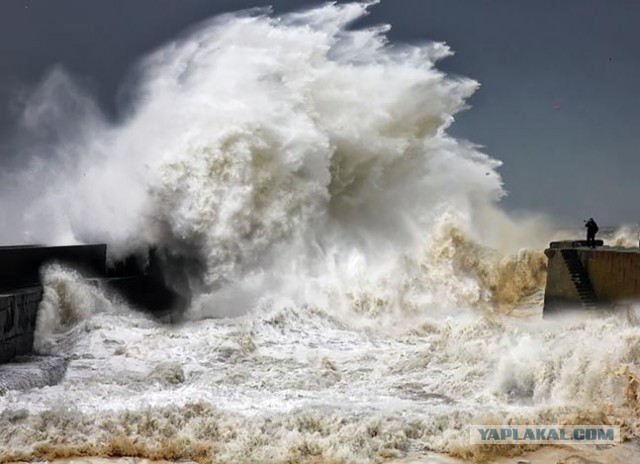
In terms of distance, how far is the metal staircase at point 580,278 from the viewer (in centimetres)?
1203

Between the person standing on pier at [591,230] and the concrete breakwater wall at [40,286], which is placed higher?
the person standing on pier at [591,230]

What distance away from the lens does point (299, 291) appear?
13.7 meters

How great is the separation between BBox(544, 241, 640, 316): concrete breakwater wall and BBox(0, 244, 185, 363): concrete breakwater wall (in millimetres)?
6892

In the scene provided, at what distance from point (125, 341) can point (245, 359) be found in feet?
6.12

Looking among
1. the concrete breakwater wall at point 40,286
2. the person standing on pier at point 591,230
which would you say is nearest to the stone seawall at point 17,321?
the concrete breakwater wall at point 40,286

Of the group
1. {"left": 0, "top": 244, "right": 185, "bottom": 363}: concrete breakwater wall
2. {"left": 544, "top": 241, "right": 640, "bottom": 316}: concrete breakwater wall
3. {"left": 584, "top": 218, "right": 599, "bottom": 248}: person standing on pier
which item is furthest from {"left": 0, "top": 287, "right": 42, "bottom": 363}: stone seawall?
{"left": 584, "top": 218, "right": 599, "bottom": 248}: person standing on pier

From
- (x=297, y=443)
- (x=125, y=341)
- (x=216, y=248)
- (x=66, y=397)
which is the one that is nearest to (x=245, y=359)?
(x=125, y=341)

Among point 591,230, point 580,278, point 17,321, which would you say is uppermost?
point 591,230

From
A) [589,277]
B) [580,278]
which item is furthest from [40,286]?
[589,277]

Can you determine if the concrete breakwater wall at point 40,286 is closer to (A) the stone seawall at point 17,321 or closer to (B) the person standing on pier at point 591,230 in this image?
(A) the stone seawall at point 17,321

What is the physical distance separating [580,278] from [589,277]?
0.15 meters

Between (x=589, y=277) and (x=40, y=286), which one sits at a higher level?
(x=589, y=277)

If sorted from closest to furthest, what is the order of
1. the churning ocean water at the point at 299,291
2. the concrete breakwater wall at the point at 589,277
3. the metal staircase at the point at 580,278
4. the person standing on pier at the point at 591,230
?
the churning ocean water at the point at 299,291 < the concrete breakwater wall at the point at 589,277 < the metal staircase at the point at 580,278 < the person standing on pier at the point at 591,230

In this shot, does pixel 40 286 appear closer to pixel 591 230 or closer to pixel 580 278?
pixel 580 278
